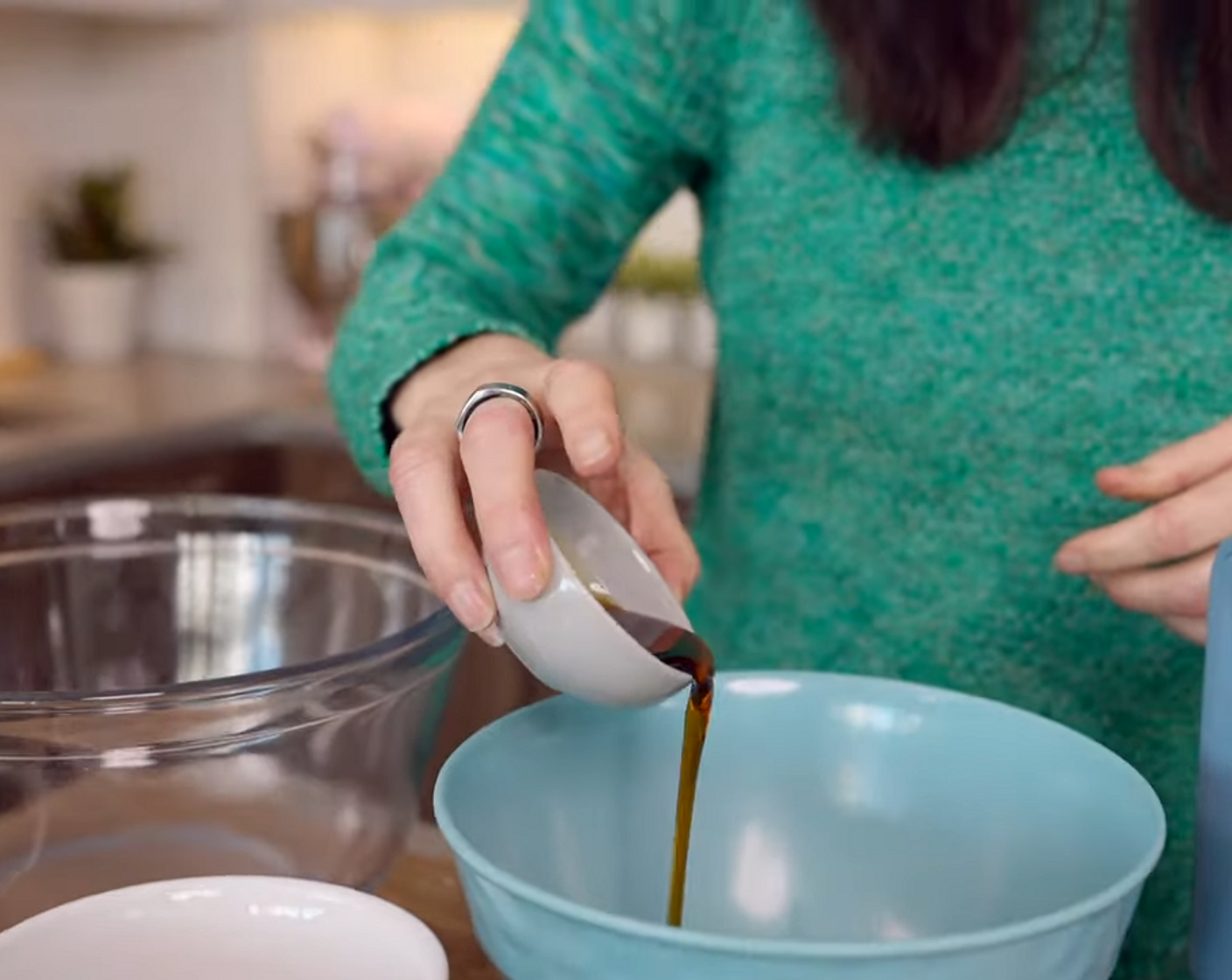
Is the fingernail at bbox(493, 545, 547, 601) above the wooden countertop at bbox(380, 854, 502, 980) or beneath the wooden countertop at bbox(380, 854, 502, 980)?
above

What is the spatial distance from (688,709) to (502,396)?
142mm

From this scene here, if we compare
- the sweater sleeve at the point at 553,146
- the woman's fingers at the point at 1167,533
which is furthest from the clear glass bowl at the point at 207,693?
the woman's fingers at the point at 1167,533

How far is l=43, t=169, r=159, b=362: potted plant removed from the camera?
210 cm

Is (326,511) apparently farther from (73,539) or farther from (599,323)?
(599,323)

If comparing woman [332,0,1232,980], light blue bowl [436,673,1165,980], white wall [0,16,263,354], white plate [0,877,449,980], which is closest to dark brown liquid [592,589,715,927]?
light blue bowl [436,673,1165,980]

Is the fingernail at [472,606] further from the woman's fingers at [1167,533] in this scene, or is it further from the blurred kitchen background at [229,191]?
the blurred kitchen background at [229,191]

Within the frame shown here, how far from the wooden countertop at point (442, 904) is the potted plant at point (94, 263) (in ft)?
5.41

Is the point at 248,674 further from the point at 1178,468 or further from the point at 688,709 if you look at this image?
the point at 1178,468

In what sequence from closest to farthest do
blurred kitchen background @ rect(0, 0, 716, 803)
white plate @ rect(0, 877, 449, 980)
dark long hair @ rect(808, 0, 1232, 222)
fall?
white plate @ rect(0, 877, 449, 980)
dark long hair @ rect(808, 0, 1232, 222)
blurred kitchen background @ rect(0, 0, 716, 803)

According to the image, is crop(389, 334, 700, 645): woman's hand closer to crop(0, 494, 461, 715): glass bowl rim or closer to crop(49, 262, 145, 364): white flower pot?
crop(0, 494, 461, 715): glass bowl rim

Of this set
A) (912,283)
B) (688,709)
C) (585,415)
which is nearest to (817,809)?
(688,709)

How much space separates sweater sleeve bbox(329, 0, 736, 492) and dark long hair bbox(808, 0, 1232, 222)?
0.30 feet

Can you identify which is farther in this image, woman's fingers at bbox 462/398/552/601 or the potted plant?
the potted plant

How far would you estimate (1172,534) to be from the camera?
0.61m
